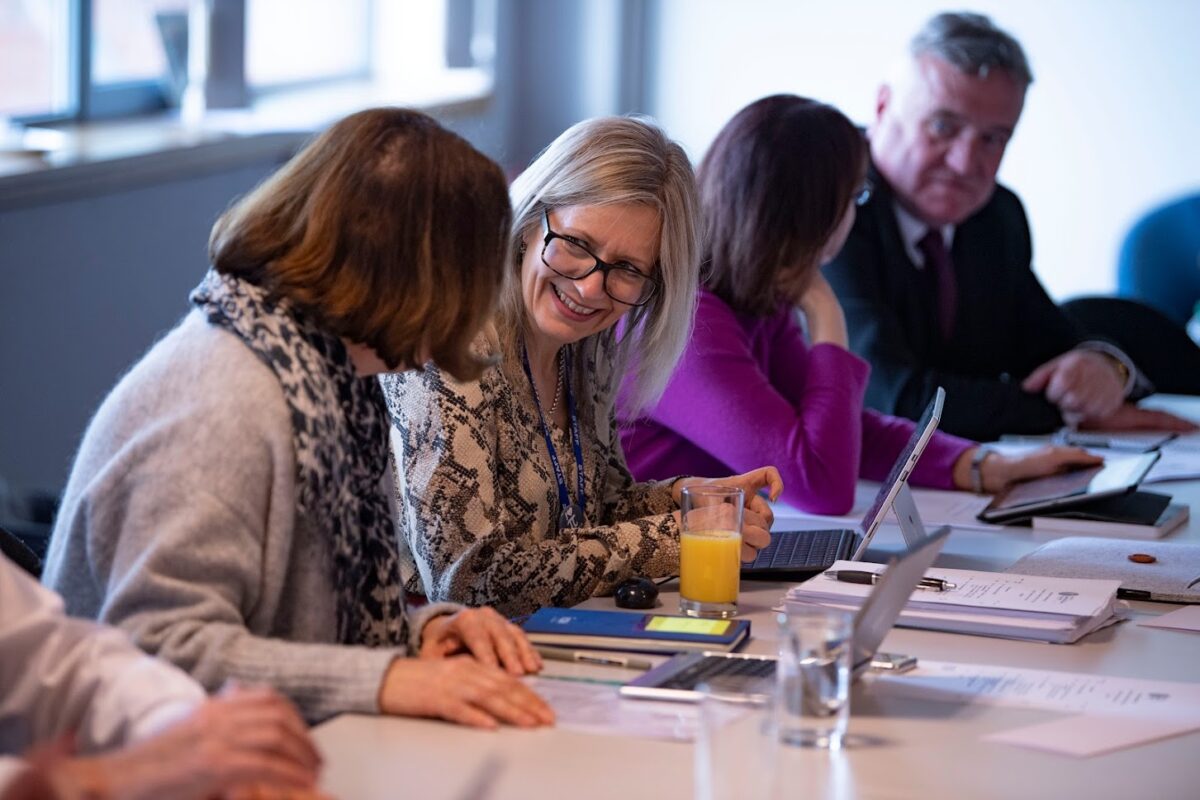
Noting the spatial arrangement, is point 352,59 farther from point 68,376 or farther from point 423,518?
point 423,518

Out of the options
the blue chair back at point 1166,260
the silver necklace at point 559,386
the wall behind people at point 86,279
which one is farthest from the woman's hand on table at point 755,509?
the blue chair back at point 1166,260

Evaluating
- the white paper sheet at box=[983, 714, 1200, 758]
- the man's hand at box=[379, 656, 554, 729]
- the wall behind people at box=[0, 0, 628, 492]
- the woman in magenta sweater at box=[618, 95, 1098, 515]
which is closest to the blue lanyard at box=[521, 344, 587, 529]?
the woman in magenta sweater at box=[618, 95, 1098, 515]

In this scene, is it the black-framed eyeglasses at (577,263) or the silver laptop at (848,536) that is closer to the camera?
the silver laptop at (848,536)

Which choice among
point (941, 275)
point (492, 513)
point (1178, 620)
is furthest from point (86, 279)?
point (1178, 620)

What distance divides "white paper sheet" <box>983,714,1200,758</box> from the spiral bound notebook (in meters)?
0.56

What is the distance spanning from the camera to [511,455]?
199 centimetres

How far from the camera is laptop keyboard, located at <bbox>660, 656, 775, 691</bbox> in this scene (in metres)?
1.48

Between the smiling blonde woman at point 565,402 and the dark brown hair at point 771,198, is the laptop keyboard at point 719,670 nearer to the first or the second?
the smiling blonde woman at point 565,402

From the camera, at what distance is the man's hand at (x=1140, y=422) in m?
3.40

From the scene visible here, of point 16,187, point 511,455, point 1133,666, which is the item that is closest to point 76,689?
point 511,455

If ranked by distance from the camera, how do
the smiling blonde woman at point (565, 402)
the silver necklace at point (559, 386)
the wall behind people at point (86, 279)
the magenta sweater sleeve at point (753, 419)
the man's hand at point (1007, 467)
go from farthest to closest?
the wall behind people at point (86, 279) → the man's hand at point (1007, 467) → the magenta sweater sleeve at point (753, 419) → the silver necklace at point (559, 386) → the smiling blonde woman at point (565, 402)

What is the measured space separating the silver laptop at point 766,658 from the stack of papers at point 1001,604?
0.27m

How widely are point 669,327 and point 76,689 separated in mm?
1174

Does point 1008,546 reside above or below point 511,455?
below
